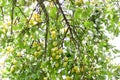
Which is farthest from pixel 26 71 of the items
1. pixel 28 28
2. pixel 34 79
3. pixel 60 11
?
pixel 60 11

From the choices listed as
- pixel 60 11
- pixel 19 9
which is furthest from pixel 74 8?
pixel 19 9

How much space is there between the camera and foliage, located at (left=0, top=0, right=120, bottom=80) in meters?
2.32

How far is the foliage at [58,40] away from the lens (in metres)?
2.32

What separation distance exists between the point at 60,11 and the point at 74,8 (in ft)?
0.34

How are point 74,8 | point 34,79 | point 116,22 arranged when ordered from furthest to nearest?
point 116,22 < point 74,8 < point 34,79

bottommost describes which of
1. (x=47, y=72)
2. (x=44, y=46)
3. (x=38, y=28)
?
(x=47, y=72)

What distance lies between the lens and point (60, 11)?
242 cm

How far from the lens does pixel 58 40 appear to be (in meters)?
2.43

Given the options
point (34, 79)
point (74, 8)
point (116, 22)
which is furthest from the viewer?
point (116, 22)

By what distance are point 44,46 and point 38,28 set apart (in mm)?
188

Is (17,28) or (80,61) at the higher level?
(17,28)

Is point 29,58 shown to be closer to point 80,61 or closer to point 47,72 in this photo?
point 47,72

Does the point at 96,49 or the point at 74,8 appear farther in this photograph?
the point at 96,49

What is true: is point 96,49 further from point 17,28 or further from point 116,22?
point 17,28
